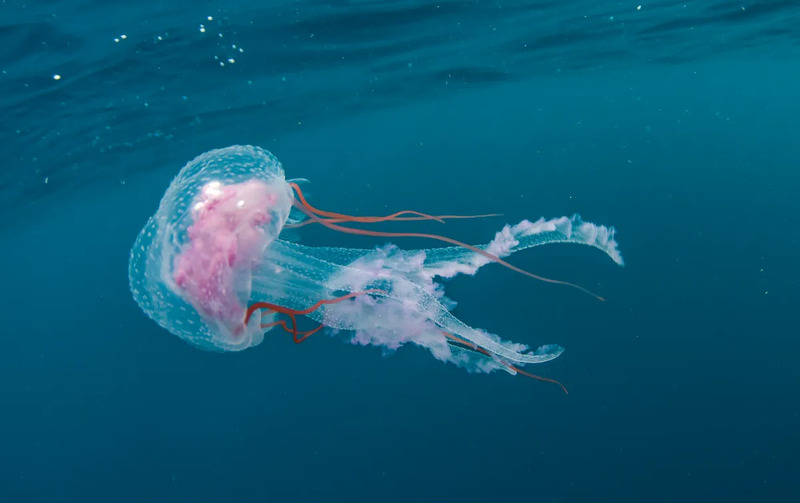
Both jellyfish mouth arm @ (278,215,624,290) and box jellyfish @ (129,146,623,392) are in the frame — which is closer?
box jellyfish @ (129,146,623,392)

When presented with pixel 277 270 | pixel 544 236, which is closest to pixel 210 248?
pixel 277 270

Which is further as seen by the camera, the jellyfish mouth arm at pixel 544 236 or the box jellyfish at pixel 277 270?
the jellyfish mouth arm at pixel 544 236

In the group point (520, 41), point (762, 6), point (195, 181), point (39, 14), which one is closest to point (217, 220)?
point (195, 181)

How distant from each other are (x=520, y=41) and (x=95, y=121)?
342 inches

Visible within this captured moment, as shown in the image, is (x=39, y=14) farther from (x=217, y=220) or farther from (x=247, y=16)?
(x=217, y=220)

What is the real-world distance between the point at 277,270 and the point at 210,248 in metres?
0.42

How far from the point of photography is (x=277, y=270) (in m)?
3.09

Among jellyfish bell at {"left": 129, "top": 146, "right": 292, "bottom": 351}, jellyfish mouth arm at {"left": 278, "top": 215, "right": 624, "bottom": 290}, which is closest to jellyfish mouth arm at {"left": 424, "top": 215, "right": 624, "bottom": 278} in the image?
jellyfish mouth arm at {"left": 278, "top": 215, "right": 624, "bottom": 290}

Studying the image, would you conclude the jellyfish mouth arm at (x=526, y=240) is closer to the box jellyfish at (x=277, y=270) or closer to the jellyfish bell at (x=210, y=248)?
the box jellyfish at (x=277, y=270)

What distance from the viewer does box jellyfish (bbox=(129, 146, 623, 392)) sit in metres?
2.90

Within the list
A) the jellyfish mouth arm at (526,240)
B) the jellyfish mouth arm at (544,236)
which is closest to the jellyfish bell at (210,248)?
the jellyfish mouth arm at (526,240)

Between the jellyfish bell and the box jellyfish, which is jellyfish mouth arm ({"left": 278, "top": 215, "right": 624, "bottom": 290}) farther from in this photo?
the jellyfish bell

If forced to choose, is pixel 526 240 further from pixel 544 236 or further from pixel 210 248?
pixel 210 248

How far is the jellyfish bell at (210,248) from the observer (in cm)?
288
